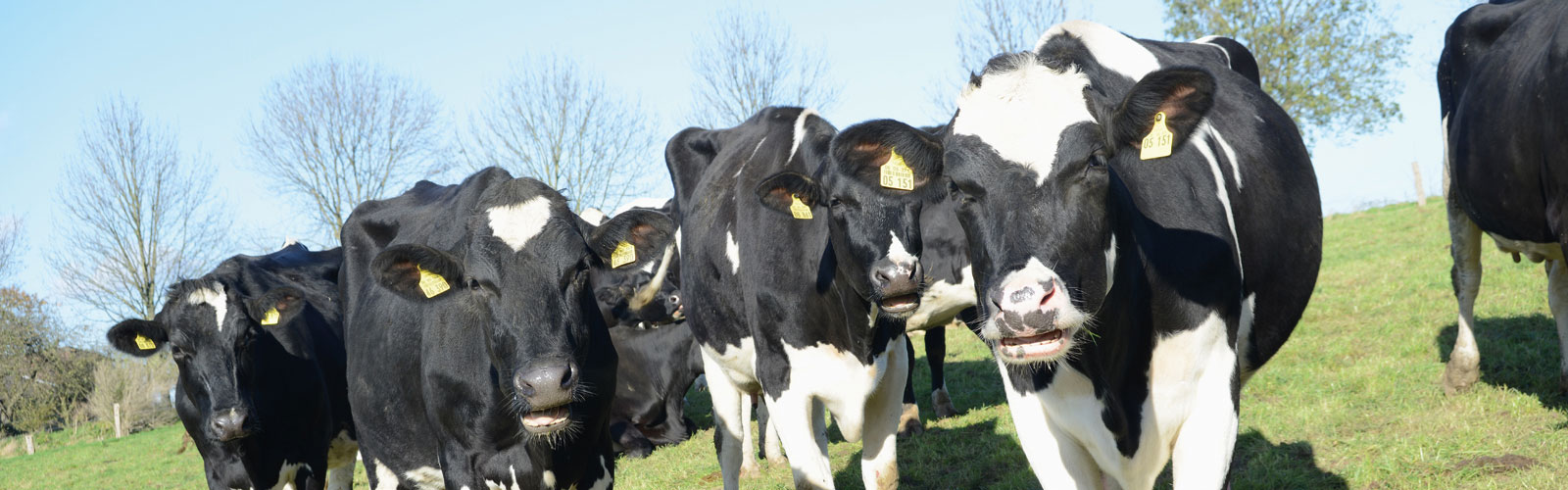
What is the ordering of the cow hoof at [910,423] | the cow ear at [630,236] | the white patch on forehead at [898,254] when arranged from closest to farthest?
1. the white patch on forehead at [898,254]
2. the cow ear at [630,236]
3. the cow hoof at [910,423]

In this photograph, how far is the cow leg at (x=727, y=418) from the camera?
24.8ft

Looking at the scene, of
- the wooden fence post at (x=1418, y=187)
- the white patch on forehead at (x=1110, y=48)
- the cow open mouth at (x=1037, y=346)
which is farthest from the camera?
the wooden fence post at (x=1418, y=187)

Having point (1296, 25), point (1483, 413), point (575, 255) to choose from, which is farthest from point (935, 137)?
point (1296, 25)

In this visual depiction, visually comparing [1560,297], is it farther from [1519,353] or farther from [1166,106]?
[1166,106]

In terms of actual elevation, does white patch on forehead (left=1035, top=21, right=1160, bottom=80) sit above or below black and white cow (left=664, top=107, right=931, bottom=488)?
above

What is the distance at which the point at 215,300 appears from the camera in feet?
24.7

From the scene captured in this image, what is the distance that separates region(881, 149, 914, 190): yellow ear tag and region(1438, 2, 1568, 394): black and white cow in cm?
380

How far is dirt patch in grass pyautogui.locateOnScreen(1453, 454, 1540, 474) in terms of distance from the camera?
550 cm

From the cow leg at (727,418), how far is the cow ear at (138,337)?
368cm

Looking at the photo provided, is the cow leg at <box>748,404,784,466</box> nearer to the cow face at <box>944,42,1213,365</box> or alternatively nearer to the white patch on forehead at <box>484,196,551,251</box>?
the white patch on forehead at <box>484,196,551,251</box>

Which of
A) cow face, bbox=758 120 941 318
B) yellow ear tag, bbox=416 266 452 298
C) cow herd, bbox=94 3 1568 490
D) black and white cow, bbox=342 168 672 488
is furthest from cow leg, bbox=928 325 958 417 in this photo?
yellow ear tag, bbox=416 266 452 298

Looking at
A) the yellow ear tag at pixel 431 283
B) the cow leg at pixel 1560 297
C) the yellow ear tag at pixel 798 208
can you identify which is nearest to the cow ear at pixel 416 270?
the yellow ear tag at pixel 431 283

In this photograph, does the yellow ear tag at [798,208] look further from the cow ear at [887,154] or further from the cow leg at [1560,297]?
the cow leg at [1560,297]

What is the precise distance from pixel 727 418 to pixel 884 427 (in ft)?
5.65
